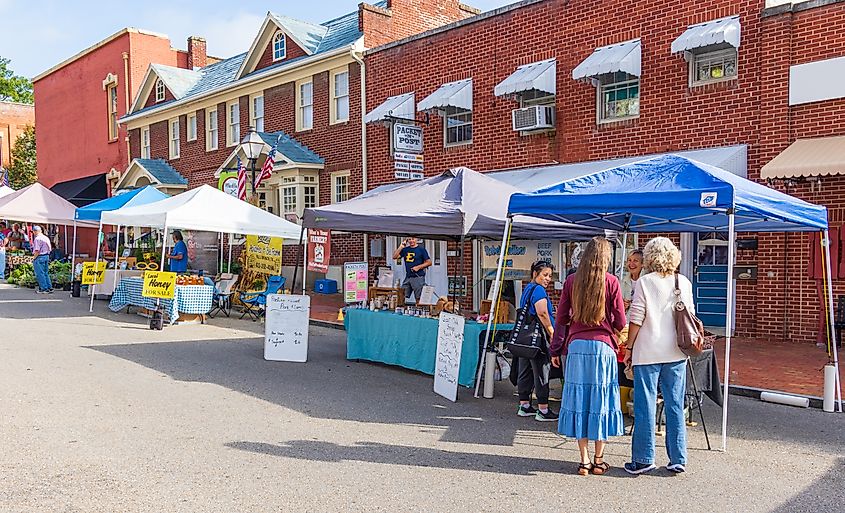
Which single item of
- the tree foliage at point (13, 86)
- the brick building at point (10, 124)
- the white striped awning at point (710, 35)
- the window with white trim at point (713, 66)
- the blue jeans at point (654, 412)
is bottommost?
the blue jeans at point (654, 412)

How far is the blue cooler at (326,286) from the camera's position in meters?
20.4

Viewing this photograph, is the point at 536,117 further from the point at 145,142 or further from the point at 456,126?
the point at 145,142

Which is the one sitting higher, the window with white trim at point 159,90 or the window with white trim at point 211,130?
the window with white trim at point 159,90

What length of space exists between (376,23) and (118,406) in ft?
49.0

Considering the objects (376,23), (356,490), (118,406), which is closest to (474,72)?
(376,23)

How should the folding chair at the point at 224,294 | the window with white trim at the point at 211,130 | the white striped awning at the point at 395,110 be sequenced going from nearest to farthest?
the folding chair at the point at 224,294 → the white striped awning at the point at 395,110 → the window with white trim at the point at 211,130

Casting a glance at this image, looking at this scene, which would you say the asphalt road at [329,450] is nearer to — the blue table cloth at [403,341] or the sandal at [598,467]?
the sandal at [598,467]

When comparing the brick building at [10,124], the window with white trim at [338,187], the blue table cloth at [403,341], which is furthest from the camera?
the brick building at [10,124]

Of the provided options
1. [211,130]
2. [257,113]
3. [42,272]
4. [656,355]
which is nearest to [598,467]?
[656,355]

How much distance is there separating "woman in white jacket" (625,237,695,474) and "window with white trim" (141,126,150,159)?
27.5 metres

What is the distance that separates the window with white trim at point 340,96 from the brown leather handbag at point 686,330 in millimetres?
15652

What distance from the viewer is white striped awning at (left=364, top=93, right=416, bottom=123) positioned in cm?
1739

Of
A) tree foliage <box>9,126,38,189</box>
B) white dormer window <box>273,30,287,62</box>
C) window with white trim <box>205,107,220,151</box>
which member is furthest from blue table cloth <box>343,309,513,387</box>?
tree foliage <box>9,126,38,189</box>

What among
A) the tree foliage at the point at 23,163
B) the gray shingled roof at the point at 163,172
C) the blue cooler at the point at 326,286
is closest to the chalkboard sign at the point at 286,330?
the blue cooler at the point at 326,286
